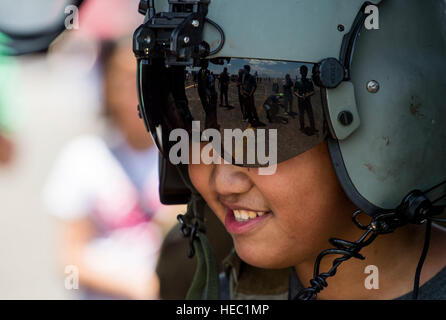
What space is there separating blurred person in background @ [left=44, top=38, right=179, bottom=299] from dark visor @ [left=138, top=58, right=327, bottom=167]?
202cm

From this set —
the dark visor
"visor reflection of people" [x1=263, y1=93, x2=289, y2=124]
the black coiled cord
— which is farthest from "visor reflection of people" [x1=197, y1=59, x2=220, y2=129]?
the black coiled cord

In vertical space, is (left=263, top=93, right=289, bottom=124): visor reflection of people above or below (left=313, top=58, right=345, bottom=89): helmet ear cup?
below

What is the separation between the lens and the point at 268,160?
1.18 metres

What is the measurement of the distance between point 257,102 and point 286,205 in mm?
229

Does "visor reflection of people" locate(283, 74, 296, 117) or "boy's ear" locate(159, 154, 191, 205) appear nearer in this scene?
"visor reflection of people" locate(283, 74, 296, 117)

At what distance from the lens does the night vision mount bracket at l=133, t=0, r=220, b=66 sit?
3.66 feet

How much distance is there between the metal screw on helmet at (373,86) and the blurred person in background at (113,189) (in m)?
2.15

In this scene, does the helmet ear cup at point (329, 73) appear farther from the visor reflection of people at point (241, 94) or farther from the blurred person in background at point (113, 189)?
the blurred person in background at point (113, 189)

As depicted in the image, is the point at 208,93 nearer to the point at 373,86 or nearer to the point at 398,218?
the point at 373,86

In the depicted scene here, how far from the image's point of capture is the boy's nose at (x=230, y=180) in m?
1.26

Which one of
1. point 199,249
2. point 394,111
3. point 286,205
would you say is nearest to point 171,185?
point 199,249

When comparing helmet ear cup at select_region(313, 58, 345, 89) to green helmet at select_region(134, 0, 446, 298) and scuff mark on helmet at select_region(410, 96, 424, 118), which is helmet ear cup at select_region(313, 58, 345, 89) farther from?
scuff mark on helmet at select_region(410, 96, 424, 118)
